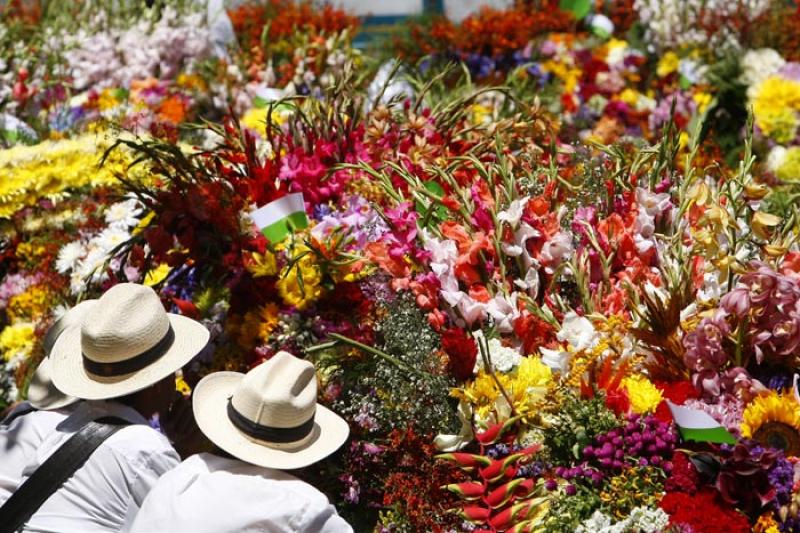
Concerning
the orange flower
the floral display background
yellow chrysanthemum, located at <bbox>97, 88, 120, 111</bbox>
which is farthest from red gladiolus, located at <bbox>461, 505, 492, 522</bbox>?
yellow chrysanthemum, located at <bbox>97, 88, 120, 111</bbox>

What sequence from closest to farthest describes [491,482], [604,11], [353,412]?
[491,482] → [353,412] → [604,11]

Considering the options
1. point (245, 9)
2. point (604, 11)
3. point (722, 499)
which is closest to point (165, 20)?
point (245, 9)

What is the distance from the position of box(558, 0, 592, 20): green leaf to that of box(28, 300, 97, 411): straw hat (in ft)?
19.7

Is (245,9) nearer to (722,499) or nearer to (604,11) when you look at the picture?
(604,11)

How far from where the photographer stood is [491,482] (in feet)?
8.81

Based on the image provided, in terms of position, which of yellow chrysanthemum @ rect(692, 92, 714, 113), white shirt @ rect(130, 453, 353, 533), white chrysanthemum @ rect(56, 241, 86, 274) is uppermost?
white shirt @ rect(130, 453, 353, 533)

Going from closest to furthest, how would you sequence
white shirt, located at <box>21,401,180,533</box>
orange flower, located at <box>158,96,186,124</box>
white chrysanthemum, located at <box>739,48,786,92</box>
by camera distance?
white shirt, located at <box>21,401,180,533</box> < orange flower, located at <box>158,96,186,124</box> < white chrysanthemum, located at <box>739,48,786,92</box>

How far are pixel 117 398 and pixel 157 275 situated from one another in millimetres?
1365

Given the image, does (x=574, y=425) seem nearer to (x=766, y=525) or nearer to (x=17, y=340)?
(x=766, y=525)

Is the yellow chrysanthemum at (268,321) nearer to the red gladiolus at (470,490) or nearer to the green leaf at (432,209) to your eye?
the green leaf at (432,209)

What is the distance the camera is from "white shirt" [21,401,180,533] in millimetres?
2555

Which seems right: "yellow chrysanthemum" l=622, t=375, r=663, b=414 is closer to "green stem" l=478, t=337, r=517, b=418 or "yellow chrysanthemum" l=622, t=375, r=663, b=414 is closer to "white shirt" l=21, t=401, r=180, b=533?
"green stem" l=478, t=337, r=517, b=418

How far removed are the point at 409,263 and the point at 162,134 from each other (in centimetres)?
119

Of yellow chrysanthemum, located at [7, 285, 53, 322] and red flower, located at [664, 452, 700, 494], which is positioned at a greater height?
red flower, located at [664, 452, 700, 494]
